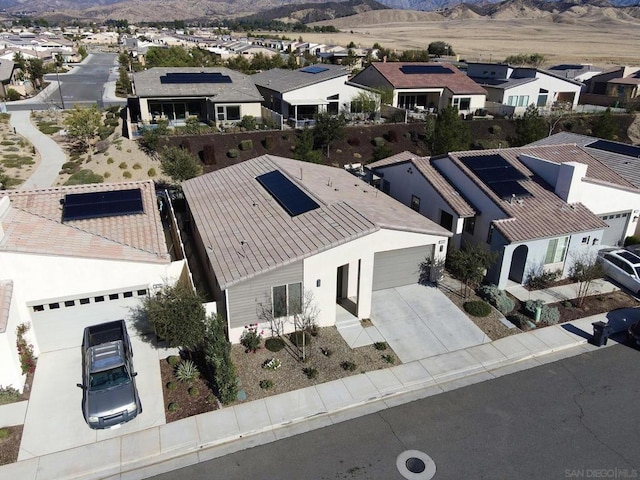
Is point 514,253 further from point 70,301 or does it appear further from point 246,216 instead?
point 70,301

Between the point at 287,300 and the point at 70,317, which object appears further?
the point at 287,300

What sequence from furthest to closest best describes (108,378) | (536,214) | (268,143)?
(268,143) → (536,214) → (108,378)

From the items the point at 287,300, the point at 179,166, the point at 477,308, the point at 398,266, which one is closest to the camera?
the point at 287,300

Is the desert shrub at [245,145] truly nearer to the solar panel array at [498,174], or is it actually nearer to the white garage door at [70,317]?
the solar panel array at [498,174]

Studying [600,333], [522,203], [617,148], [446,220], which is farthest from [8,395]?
[617,148]

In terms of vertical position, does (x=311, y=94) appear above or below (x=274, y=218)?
above

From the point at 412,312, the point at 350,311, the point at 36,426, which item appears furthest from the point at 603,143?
the point at 36,426

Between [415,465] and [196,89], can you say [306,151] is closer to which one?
[196,89]

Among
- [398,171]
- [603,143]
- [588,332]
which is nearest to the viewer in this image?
[588,332]
